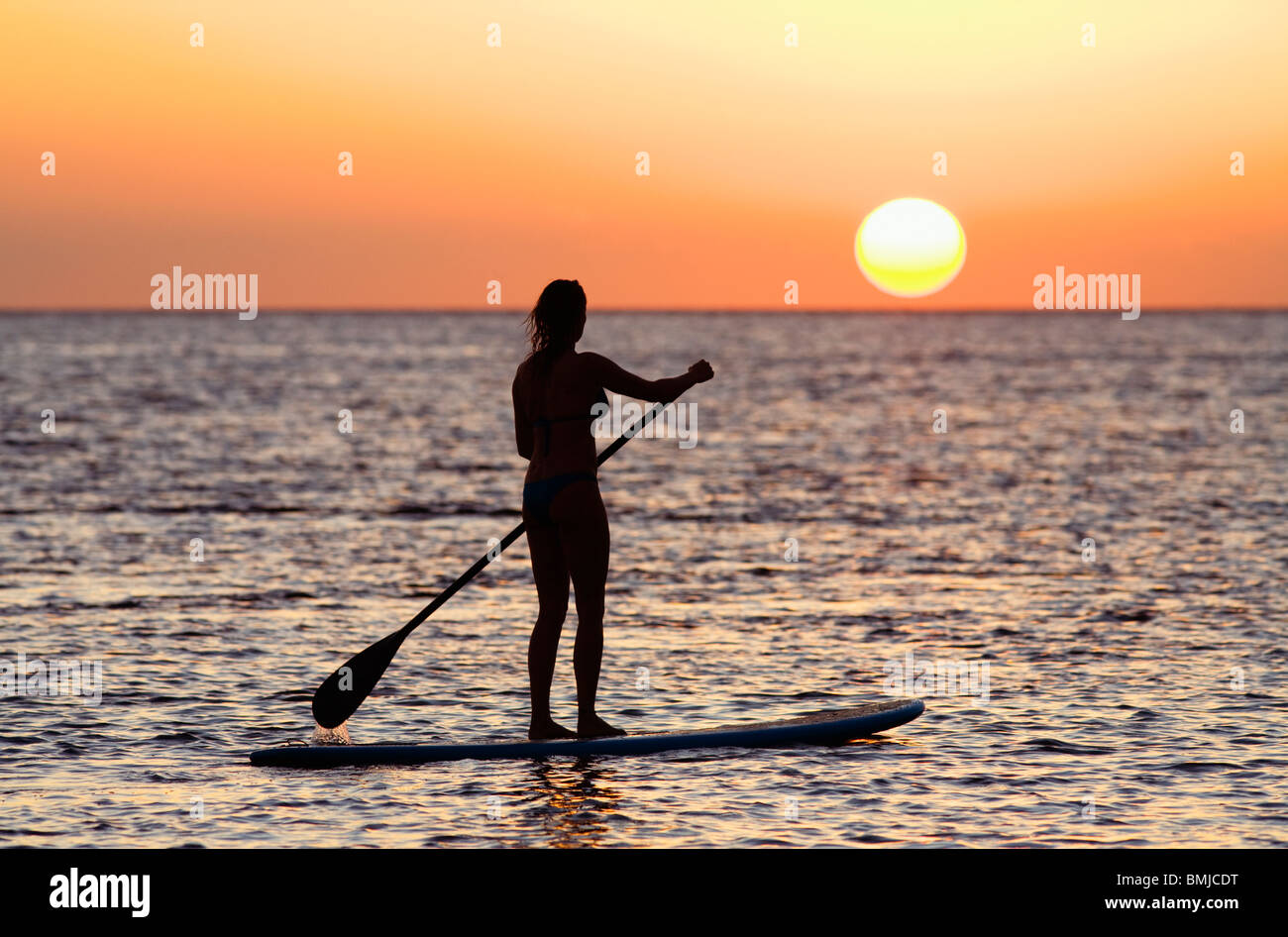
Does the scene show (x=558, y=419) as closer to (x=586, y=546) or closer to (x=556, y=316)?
(x=556, y=316)

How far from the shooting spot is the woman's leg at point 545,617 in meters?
8.69

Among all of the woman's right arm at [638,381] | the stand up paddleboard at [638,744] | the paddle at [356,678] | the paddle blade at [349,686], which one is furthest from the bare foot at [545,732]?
the woman's right arm at [638,381]

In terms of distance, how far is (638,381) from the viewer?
8234 mm

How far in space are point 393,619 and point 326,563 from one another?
360 cm

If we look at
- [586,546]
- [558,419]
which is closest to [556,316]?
[558,419]

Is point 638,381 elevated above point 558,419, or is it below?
above

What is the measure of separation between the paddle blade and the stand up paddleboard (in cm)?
66

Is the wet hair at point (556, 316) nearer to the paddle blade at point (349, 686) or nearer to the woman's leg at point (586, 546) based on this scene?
the woman's leg at point (586, 546)

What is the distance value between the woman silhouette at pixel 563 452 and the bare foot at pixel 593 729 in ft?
1.56

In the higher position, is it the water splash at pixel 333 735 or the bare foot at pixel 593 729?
the bare foot at pixel 593 729

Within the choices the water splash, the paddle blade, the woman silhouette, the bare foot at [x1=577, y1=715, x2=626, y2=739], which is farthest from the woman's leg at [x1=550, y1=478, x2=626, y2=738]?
the water splash

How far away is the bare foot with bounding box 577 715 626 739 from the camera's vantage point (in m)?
8.95

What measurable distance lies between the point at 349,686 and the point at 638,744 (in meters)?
1.84
